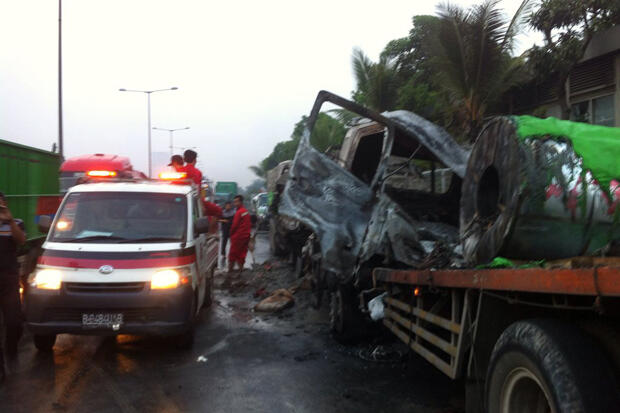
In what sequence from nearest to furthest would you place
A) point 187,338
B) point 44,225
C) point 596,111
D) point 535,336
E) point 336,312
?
1. point 535,336
2. point 44,225
3. point 187,338
4. point 336,312
5. point 596,111

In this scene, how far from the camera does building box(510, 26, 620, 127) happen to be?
1160cm

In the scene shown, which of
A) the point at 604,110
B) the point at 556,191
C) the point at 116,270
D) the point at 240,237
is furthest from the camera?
the point at 604,110

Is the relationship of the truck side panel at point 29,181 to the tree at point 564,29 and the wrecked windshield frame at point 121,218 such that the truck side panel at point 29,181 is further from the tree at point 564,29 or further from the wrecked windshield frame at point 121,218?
the tree at point 564,29

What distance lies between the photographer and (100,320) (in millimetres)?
5273

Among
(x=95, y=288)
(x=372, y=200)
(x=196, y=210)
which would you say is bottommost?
(x=95, y=288)

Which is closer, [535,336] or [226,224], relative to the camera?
[535,336]

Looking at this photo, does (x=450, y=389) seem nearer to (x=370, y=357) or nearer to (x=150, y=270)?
(x=370, y=357)

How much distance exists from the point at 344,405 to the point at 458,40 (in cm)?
939

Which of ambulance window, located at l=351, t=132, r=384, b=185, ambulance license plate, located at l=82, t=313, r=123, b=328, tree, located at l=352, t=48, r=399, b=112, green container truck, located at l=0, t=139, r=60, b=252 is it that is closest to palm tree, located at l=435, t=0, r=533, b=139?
tree, located at l=352, t=48, r=399, b=112

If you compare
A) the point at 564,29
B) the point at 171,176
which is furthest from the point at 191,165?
the point at 564,29

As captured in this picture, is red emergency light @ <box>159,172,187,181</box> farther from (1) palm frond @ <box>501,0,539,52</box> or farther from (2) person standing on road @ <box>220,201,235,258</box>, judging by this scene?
(1) palm frond @ <box>501,0,539,52</box>

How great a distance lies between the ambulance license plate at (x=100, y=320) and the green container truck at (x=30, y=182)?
2.13 metres

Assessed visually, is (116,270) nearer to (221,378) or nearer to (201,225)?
(201,225)

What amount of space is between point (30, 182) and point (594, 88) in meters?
11.7
